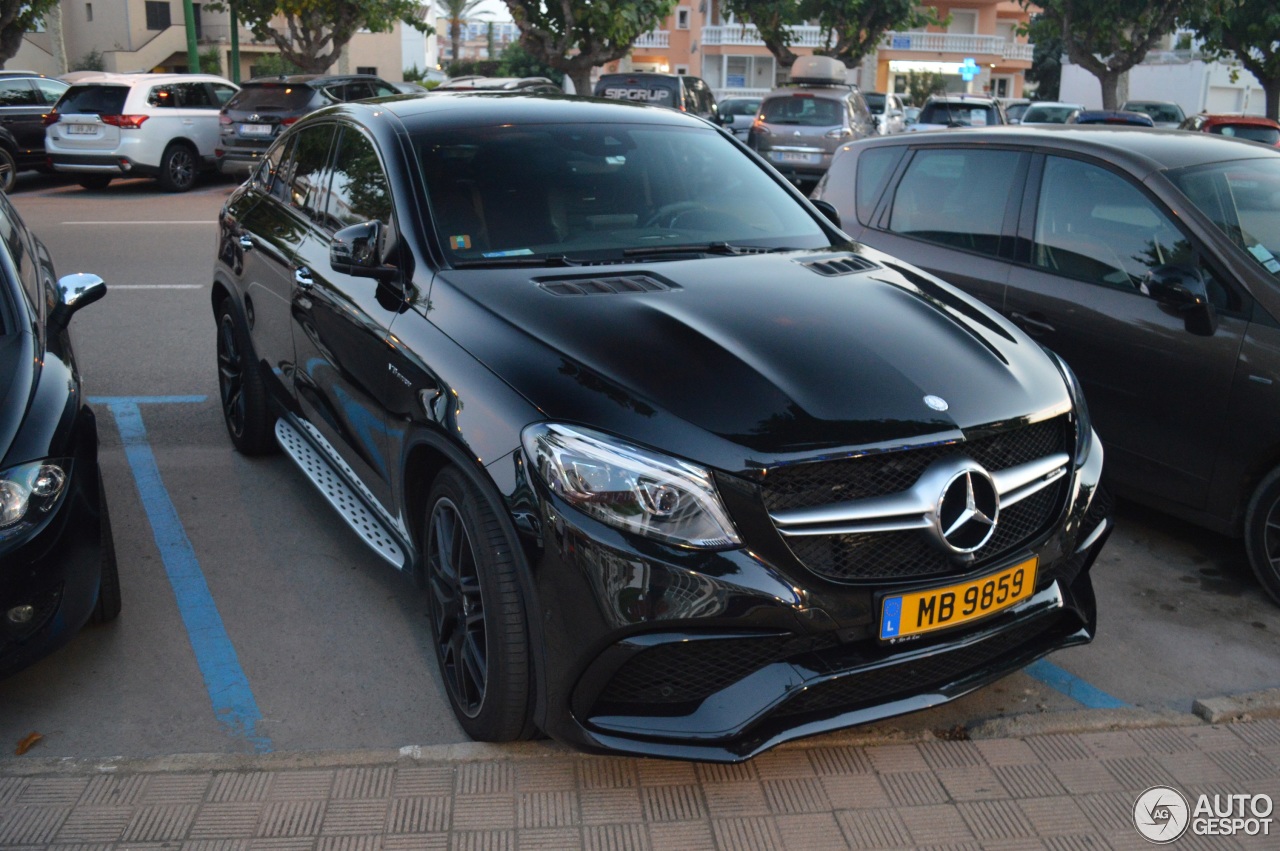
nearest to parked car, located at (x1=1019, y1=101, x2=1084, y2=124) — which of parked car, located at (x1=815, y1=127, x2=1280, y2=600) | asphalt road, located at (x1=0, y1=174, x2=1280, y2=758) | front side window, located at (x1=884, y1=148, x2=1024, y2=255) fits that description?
front side window, located at (x1=884, y1=148, x2=1024, y2=255)

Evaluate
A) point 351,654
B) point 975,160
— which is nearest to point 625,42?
point 975,160

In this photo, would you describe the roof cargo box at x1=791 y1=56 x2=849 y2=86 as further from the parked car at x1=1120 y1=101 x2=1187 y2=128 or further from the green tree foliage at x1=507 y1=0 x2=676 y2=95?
the green tree foliage at x1=507 y1=0 x2=676 y2=95

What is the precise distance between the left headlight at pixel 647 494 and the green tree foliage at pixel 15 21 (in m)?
24.5

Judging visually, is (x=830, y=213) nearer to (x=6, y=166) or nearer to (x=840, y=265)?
(x=840, y=265)

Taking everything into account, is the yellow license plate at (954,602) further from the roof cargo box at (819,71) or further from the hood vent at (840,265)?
the roof cargo box at (819,71)

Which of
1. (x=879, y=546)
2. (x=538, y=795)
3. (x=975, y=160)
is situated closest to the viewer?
(x=879, y=546)

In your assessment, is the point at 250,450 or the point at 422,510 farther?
the point at 250,450

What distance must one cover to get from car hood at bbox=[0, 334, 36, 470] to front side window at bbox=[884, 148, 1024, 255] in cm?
391

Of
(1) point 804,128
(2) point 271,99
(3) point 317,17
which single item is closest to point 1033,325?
(2) point 271,99

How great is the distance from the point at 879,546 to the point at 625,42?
101 feet

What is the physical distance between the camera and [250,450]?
5.69 m

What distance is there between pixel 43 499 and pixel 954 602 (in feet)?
8.24

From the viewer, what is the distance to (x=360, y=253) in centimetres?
384

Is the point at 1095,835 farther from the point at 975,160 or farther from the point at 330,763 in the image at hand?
the point at 975,160
